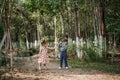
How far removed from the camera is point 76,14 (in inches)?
1081

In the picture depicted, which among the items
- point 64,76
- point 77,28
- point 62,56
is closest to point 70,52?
point 77,28

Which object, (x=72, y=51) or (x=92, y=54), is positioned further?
(x=72, y=51)

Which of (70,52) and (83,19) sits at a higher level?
(83,19)

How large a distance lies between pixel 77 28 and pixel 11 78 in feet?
43.8

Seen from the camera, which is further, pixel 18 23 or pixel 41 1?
pixel 18 23

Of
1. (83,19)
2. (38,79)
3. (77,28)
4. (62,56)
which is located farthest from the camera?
(83,19)

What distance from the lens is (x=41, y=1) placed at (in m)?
26.2

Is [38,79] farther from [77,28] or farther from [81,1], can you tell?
[81,1]

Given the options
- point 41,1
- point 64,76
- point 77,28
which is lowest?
point 64,76

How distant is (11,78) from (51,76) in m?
2.07

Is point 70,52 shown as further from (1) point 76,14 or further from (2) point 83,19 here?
(2) point 83,19

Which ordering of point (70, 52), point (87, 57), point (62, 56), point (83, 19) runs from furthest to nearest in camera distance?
point (83, 19)
point (70, 52)
point (87, 57)
point (62, 56)

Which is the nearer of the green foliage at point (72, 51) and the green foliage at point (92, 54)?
the green foliage at point (92, 54)

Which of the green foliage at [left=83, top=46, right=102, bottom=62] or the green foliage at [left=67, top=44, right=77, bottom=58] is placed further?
the green foliage at [left=67, top=44, right=77, bottom=58]
